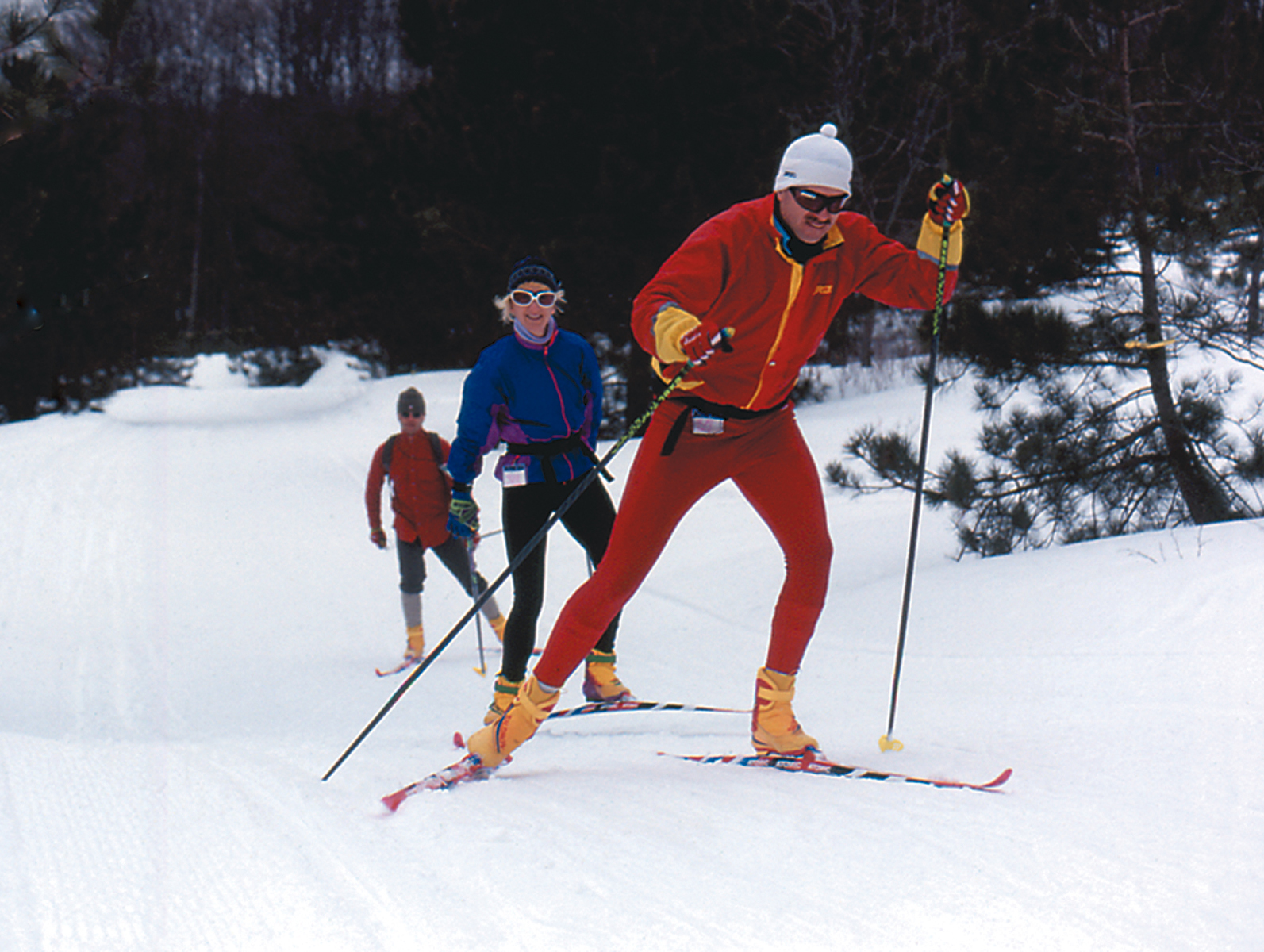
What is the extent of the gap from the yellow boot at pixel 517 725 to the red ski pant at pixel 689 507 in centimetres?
5

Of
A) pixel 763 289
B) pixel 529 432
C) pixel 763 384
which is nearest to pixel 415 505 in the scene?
pixel 529 432

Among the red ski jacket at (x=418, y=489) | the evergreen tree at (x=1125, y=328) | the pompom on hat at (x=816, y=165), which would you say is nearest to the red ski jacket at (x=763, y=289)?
the pompom on hat at (x=816, y=165)

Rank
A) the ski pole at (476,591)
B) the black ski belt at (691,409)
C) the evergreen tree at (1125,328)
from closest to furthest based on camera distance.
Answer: the black ski belt at (691,409), the ski pole at (476,591), the evergreen tree at (1125,328)

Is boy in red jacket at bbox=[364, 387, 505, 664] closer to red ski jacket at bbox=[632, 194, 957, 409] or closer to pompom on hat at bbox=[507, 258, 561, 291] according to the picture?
pompom on hat at bbox=[507, 258, 561, 291]

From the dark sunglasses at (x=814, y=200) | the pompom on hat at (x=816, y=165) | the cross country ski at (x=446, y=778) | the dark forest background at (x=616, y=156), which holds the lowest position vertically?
the cross country ski at (x=446, y=778)

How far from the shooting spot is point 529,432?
4.32 m

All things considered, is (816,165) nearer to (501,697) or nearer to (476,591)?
(501,697)

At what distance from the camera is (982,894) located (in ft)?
7.48

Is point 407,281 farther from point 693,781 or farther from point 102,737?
point 693,781

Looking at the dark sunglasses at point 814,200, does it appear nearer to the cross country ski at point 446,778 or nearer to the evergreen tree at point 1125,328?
the cross country ski at point 446,778

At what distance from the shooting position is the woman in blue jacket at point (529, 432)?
4.29 metres

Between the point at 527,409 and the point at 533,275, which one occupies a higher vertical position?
the point at 533,275

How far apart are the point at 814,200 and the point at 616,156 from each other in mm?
8878

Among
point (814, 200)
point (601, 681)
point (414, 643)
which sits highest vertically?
point (814, 200)
